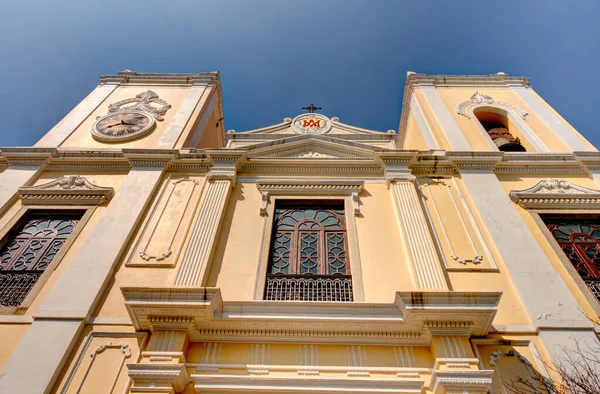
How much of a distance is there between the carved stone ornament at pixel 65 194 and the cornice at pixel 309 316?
341 cm

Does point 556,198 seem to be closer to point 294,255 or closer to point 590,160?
point 590,160

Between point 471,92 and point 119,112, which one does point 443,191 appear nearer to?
point 471,92

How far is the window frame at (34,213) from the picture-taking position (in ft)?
20.5

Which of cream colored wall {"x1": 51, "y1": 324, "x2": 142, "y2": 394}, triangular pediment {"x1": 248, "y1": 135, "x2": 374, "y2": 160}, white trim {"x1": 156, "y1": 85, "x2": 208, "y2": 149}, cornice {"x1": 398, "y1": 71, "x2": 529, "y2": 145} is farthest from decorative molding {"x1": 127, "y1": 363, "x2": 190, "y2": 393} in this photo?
cornice {"x1": 398, "y1": 71, "x2": 529, "y2": 145}

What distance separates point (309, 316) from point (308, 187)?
3680mm

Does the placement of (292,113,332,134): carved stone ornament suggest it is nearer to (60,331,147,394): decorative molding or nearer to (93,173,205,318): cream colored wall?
(93,173,205,318): cream colored wall

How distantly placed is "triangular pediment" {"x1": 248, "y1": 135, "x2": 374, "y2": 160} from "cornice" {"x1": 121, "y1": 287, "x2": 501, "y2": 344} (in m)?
4.48

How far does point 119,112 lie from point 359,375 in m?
9.74

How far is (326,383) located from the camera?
5.15 meters

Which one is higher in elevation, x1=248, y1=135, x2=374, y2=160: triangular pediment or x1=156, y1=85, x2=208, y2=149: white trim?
x1=156, y1=85, x2=208, y2=149: white trim

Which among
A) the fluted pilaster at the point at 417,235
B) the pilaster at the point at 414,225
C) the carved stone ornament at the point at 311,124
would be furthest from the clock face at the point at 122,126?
the fluted pilaster at the point at 417,235

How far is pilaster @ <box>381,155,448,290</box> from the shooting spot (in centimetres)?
659

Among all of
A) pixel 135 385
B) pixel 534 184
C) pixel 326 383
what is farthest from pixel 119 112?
pixel 534 184

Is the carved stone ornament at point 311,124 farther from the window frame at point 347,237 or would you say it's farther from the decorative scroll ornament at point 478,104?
the decorative scroll ornament at point 478,104
